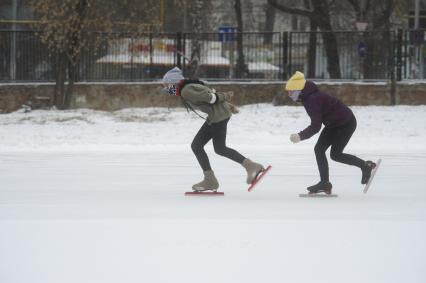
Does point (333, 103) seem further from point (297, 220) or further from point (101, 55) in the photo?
point (101, 55)

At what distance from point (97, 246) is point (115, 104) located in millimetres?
15921

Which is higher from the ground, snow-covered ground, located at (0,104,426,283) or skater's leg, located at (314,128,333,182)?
skater's leg, located at (314,128,333,182)

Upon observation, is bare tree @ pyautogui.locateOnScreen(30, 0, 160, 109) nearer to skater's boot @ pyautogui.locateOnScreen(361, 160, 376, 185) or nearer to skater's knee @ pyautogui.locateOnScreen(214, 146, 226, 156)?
skater's knee @ pyautogui.locateOnScreen(214, 146, 226, 156)

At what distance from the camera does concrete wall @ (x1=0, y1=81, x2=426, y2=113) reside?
23.5 m

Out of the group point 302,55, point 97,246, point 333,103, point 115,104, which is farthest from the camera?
point 302,55

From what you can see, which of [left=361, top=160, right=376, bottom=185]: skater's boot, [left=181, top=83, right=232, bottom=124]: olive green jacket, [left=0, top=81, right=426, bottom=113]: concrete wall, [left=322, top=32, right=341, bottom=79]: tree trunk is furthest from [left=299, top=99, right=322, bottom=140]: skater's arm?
[left=322, top=32, right=341, bottom=79]: tree trunk

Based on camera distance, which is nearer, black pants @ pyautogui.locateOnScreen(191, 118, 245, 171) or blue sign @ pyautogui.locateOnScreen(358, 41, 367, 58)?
black pants @ pyautogui.locateOnScreen(191, 118, 245, 171)

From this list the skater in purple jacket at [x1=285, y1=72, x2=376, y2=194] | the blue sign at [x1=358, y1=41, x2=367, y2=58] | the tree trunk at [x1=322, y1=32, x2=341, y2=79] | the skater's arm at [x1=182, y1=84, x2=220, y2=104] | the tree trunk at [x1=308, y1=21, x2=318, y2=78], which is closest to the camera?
the skater in purple jacket at [x1=285, y1=72, x2=376, y2=194]

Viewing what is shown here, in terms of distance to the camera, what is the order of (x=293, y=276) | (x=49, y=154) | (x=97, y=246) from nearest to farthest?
(x=293, y=276)
(x=97, y=246)
(x=49, y=154)

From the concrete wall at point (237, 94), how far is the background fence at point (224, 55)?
0.81 meters

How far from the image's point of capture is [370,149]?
16984 millimetres

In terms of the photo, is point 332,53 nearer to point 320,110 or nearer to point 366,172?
point 366,172

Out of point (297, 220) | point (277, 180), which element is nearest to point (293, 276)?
point (297, 220)

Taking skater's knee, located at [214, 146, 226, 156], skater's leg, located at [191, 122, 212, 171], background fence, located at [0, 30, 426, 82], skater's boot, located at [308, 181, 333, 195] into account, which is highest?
background fence, located at [0, 30, 426, 82]
